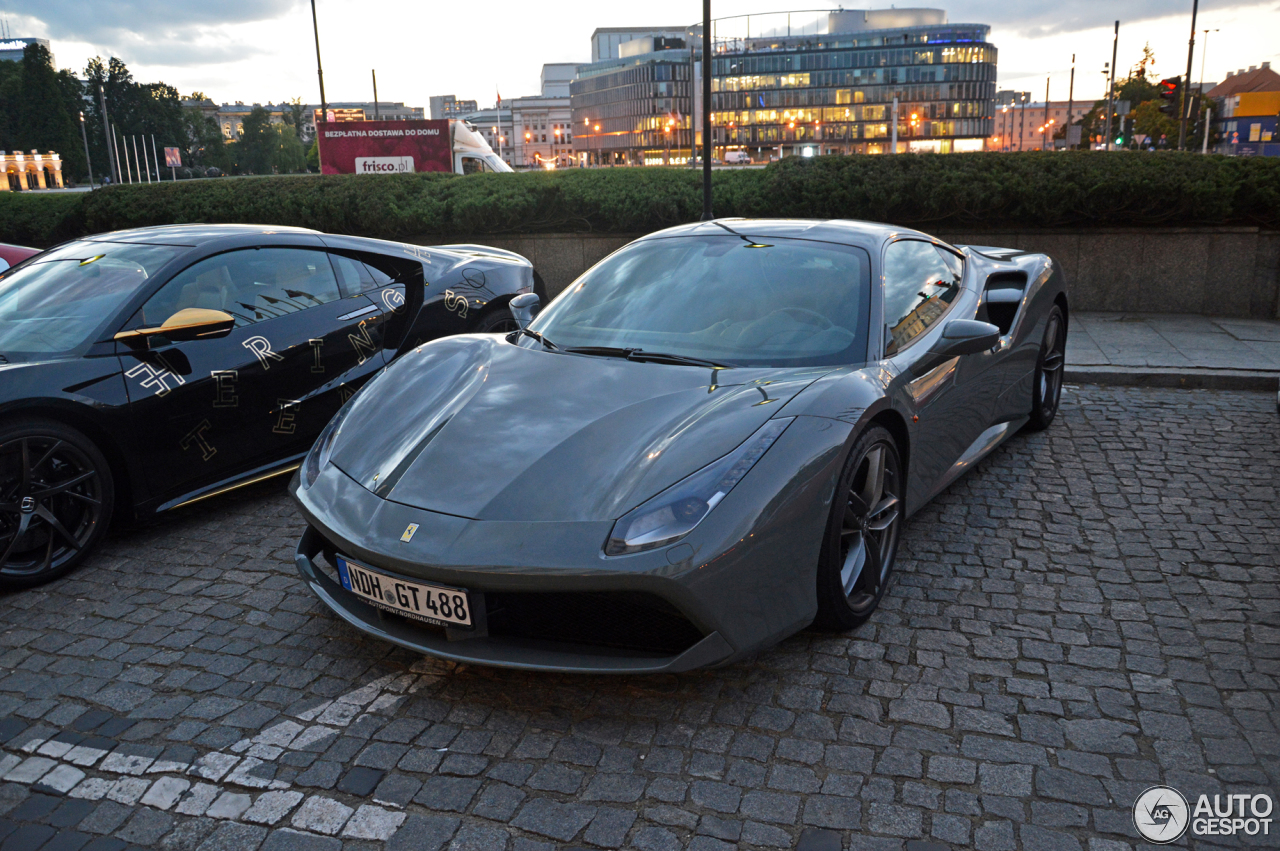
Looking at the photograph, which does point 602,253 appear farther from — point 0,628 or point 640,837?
point 640,837

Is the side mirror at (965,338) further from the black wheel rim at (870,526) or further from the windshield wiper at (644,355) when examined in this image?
the windshield wiper at (644,355)

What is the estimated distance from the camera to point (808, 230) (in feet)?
13.5

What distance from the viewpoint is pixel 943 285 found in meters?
4.38

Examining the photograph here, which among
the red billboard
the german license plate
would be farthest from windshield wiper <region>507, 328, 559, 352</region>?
the red billboard

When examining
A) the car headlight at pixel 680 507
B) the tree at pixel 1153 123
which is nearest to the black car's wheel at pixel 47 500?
the car headlight at pixel 680 507

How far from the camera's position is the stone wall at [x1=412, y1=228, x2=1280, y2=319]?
9.75m

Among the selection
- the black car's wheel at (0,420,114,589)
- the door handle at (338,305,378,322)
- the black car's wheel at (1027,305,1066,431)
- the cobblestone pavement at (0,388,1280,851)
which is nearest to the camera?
the cobblestone pavement at (0,388,1280,851)

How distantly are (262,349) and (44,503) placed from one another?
1200mm

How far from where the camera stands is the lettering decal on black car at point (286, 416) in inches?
184

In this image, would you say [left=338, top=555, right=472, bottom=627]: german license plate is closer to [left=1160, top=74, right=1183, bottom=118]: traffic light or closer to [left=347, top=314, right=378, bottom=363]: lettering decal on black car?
[left=347, top=314, right=378, bottom=363]: lettering decal on black car

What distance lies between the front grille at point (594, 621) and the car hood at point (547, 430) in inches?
9.1

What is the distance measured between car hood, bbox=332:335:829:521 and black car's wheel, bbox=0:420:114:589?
127cm

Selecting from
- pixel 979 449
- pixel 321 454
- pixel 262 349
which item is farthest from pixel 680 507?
pixel 262 349

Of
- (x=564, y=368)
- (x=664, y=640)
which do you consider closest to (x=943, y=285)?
(x=564, y=368)
